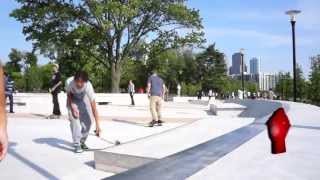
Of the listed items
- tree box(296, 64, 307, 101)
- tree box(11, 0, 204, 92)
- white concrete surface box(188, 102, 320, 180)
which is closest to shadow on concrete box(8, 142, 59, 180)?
white concrete surface box(188, 102, 320, 180)

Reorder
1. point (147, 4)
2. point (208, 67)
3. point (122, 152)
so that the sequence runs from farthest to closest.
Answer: point (208, 67), point (147, 4), point (122, 152)

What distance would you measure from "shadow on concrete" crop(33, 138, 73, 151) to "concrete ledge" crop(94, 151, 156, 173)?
233 centimetres

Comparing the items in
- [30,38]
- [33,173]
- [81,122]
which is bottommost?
[33,173]

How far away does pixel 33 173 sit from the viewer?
7543 millimetres

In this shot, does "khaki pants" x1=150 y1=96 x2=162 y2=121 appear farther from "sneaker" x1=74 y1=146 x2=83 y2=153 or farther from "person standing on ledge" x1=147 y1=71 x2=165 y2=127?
"sneaker" x1=74 y1=146 x2=83 y2=153

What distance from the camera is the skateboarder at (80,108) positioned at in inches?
363

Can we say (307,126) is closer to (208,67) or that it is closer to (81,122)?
(81,122)

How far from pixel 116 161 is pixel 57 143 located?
11.7 ft

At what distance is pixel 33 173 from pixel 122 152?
1320 millimetres

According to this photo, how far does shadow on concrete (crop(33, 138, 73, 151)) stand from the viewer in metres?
10.1

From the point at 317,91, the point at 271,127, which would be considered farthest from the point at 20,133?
the point at 317,91

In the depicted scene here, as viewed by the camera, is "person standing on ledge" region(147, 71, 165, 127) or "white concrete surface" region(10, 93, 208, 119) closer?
"person standing on ledge" region(147, 71, 165, 127)

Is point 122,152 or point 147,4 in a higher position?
point 147,4

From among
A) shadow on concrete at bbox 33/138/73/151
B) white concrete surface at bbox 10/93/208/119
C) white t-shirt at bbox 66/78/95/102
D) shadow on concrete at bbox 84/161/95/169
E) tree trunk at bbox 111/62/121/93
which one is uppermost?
tree trunk at bbox 111/62/121/93
